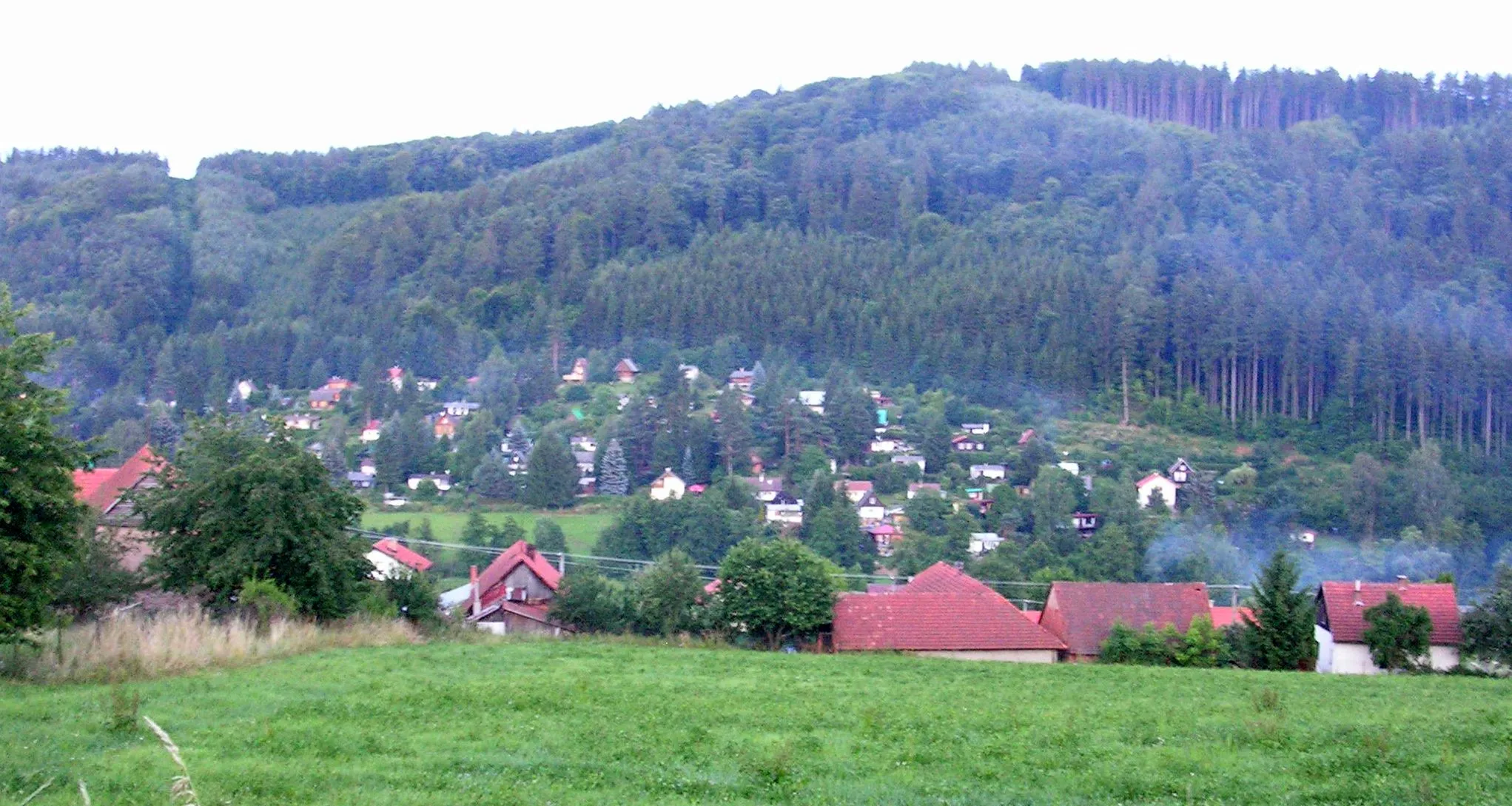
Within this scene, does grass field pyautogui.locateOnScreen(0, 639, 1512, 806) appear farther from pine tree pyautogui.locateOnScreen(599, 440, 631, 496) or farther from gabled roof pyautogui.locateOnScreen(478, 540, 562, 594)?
pine tree pyautogui.locateOnScreen(599, 440, 631, 496)

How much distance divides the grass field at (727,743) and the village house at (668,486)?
44875 millimetres

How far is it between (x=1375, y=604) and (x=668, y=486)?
3797 cm

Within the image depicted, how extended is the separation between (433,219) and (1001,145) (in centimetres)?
6029

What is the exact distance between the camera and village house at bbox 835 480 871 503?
55066mm

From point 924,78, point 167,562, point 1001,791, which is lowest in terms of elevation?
point 167,562

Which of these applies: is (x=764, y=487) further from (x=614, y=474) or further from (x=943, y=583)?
(x=943, y=583)

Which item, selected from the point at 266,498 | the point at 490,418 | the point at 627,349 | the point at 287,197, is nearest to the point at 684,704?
the point at 266,498

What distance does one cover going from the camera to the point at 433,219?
119938 mm

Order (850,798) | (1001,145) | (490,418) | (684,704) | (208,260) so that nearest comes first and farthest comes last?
(850,798) < (684,704) < (490,418) < (208,260) < (1001,145)

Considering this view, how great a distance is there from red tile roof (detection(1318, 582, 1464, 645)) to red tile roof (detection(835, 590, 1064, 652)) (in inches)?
242

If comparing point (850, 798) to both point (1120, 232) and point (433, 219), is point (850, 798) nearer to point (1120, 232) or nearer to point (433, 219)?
point (1120, 232)

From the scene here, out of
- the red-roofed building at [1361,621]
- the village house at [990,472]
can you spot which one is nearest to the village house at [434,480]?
the village house at [990,472]

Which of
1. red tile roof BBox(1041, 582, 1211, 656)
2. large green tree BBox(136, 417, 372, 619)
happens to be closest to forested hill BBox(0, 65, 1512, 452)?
red tile roof BBox(1041, 582, 1211, 656)

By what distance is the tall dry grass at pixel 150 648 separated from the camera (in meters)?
12.4
